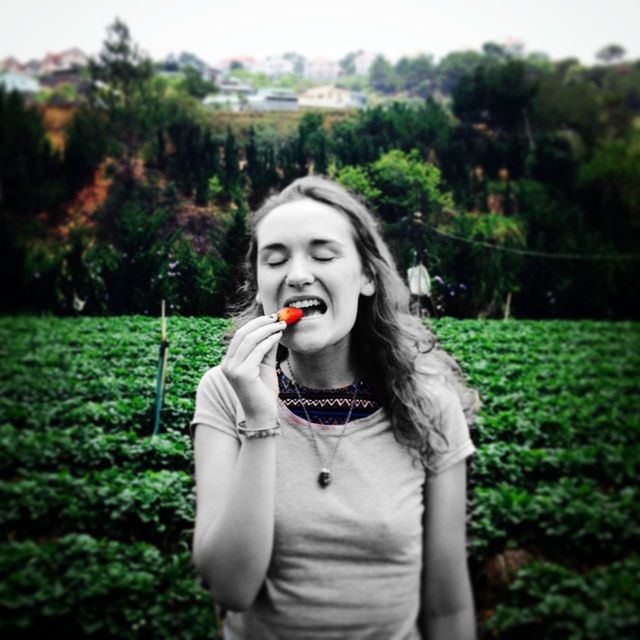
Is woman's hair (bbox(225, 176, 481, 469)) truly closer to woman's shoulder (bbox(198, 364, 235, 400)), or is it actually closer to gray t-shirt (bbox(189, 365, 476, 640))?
gray t-shirt (bbox(189, 365, 476, 640))

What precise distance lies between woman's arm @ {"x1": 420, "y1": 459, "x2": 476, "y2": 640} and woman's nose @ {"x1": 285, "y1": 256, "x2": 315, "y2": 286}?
61 cm

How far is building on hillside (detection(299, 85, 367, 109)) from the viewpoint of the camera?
8.19 ft

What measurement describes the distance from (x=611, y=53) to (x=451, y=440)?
1.63m

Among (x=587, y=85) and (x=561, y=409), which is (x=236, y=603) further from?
(x=587, y=85)

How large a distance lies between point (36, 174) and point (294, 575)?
1.69m

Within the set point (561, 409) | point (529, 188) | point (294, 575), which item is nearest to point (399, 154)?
point (529, 188)

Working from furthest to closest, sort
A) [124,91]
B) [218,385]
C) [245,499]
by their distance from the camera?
[124,91]
[218,385]
[245,499]

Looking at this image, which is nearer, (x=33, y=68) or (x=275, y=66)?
(x=33, y=68)

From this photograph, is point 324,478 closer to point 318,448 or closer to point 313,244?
point 318,448

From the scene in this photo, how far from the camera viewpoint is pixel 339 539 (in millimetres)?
1430

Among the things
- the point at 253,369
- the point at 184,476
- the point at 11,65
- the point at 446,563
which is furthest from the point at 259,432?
the point at 11,65

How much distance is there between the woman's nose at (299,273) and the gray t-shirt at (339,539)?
33 cm

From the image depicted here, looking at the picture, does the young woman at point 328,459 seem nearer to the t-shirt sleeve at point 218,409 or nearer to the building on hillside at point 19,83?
the t-shirt sleeve at point 218,409

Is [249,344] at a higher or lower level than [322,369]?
higher
